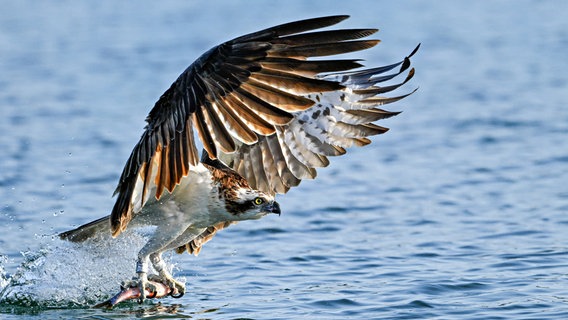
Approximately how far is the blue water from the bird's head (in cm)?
78

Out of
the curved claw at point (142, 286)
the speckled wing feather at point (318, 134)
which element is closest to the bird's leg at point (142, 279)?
the curved claw at point (142, 286)

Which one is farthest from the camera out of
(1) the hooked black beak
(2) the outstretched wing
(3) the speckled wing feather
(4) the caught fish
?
(3) the speckled wing feather

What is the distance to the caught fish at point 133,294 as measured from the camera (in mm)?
7637

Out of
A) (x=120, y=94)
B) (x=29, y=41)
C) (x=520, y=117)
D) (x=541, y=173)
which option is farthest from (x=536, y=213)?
(x=29, y=41)

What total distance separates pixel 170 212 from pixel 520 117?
753 cm

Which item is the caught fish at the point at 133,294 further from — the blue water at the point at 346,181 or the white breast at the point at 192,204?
the white breast at the point at 192,204

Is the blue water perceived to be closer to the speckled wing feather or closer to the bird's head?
the bird's head

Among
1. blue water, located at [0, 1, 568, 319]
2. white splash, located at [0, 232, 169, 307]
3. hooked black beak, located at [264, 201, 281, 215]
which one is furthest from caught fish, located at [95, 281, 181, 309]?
hooked black beak, located at [264, 201, 281, 215]

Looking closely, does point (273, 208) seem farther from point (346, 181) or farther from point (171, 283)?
point (346, 181)

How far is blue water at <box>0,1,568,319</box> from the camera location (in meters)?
8.28

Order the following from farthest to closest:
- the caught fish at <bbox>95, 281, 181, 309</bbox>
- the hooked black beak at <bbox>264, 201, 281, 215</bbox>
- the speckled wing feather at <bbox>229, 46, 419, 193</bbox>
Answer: the speckled wing feather at <bbox>229, 46, 419, 193</bbox> < the caught fish at <bbox>95, 281, 181, 309</bbox> < the hooked black beak at <bbox>264, 201, 281, 215</bbox>

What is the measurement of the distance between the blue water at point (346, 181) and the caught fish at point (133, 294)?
5.7 inches

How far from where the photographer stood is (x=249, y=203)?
7535mm

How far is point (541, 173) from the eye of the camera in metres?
11.8
